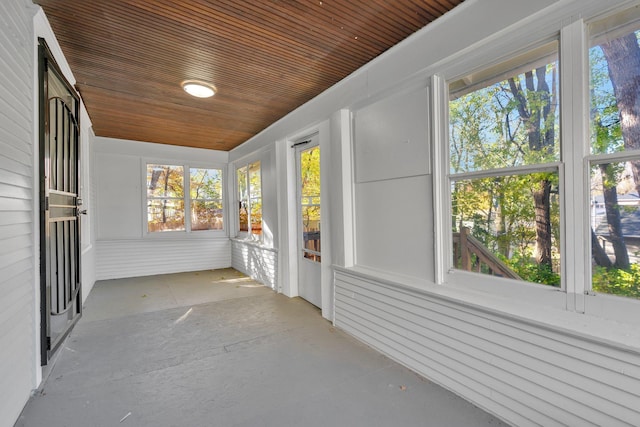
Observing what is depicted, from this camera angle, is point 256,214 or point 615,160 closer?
point 615,160

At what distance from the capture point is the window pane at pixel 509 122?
5.82 ft

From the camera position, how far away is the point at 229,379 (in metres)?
2.35

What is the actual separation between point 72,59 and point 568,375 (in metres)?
4.63

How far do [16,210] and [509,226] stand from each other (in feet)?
10.4

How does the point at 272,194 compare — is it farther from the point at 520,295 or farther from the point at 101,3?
the point at 520,295

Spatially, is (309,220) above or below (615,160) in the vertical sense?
below

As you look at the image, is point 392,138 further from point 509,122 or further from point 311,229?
point 311,229

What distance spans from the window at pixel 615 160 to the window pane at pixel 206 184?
262 inches

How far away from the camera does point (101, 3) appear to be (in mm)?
2119


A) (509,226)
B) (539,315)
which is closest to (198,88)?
(509,226)

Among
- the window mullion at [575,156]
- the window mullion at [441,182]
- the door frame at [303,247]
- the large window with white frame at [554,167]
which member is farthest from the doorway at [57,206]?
the window mullion at [575,156]

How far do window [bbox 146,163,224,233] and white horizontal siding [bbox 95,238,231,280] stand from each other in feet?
1.12

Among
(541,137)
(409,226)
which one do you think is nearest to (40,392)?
(409,226)

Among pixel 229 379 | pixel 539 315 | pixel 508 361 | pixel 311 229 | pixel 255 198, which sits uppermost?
pixel 255 198
